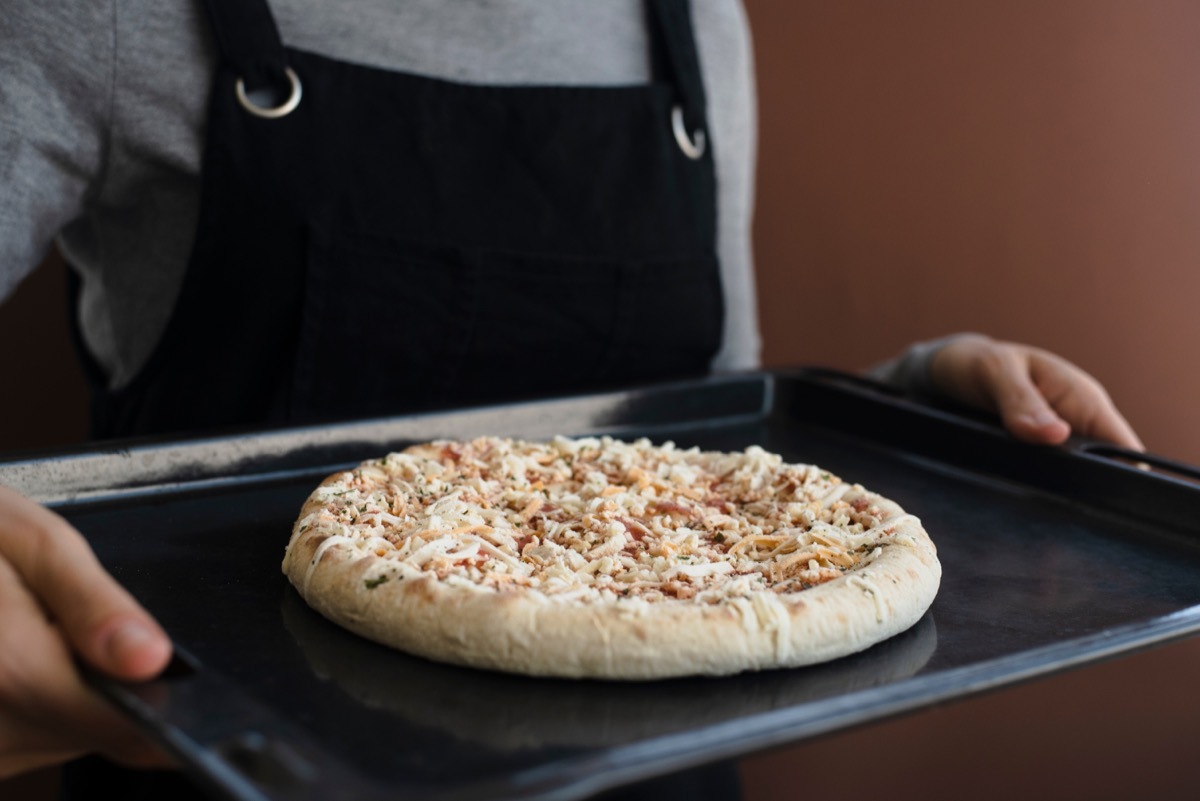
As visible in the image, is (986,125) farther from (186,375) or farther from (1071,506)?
(186,375)

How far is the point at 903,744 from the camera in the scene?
2.98 ft

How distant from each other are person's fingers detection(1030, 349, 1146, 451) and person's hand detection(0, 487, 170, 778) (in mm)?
1124

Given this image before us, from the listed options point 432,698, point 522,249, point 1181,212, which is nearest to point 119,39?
point 522,249

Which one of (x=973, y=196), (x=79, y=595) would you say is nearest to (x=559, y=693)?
(x=79, y=595)

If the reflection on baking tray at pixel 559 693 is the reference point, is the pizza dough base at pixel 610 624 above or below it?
above

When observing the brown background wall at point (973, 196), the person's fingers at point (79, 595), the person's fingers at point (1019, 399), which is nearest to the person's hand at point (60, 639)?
the person's fingers at point (79, 595)

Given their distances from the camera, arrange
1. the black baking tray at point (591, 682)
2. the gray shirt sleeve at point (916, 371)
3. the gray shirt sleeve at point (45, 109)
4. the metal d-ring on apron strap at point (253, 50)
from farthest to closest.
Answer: the gray shirt sleeve at point (916, 371) < the metal d-ring on apron strap at point (253, 50) < the gray shirt sleeve at point (45, 109) < the black baking tray at point (591, 682)

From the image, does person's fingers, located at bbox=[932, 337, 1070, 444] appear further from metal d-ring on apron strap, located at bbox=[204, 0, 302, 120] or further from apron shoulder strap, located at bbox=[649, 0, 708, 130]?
metal d-ring on apron strap, located at bbox=[204, 0, 302, 120]

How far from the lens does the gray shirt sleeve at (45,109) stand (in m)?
1.30

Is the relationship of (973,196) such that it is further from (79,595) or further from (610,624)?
(79,595)

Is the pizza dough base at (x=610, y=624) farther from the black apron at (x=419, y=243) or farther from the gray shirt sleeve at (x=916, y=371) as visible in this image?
the gray shirt sleeve at (x=916, y=371)

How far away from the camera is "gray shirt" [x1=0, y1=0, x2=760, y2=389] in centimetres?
133

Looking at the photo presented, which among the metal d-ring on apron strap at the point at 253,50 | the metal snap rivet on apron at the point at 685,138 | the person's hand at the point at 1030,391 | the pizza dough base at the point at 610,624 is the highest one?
the metal d-ring on apron strap at the point at 253,50

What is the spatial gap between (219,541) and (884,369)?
1.04 metres
